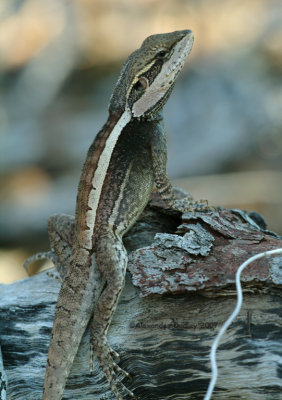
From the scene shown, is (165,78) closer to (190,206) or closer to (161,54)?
(161,54)

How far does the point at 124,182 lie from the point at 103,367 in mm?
1933

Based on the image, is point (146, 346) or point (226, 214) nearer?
point (146, 346)

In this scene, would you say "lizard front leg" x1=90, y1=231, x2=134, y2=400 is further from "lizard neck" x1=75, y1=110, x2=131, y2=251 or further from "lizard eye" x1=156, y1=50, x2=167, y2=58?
"lizard eye" x1=156, y1=50, x2=167, y2=58

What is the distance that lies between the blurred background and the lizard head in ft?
19.2

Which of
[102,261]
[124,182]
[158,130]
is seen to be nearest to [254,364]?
[102,261]

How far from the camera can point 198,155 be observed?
11.4 metres

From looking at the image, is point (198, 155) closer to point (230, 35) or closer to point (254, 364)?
point (230, 35)

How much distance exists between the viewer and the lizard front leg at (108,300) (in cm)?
452

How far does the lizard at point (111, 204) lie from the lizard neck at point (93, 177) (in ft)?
0.03

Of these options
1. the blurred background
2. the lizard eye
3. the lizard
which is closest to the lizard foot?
the lizard

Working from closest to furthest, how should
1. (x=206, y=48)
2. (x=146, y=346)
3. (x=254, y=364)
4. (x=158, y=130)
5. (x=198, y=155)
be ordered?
Answer: 1. (x=254, y=364)
2. (x=146, y=346)
3. (x=158, y=130)
4. (x=198, y=155)
5. (x=206, y=48)

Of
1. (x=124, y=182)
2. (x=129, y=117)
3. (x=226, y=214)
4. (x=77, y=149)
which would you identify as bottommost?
(x=226, y=214)

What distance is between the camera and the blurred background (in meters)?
11.3

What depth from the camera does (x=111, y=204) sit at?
5289 mm
